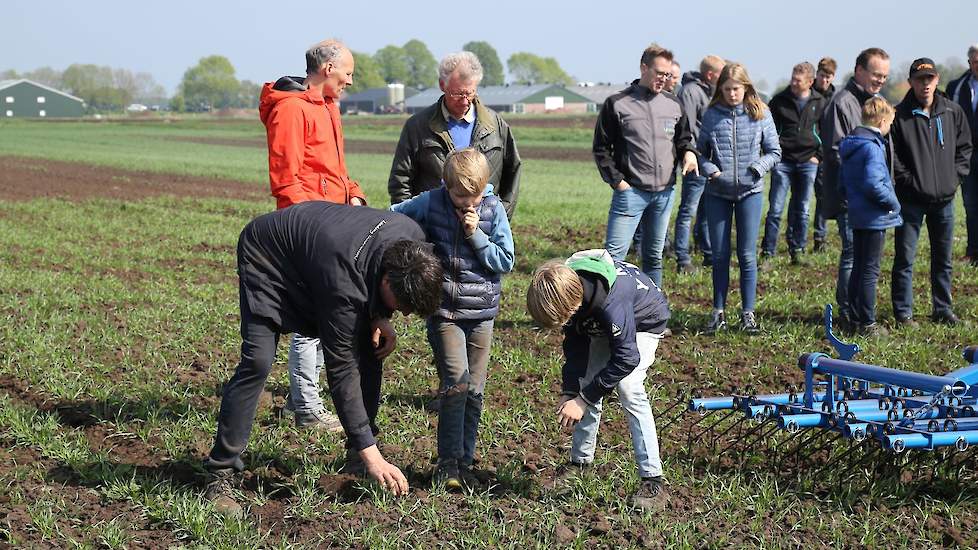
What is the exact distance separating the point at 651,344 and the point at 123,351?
4.47 m

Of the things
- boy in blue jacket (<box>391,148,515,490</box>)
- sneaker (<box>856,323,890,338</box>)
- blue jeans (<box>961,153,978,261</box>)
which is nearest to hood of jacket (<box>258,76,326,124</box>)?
boy in blue jacket (<box>391,148,515,490</box>)

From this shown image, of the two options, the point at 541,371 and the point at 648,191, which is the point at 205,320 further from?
the point at 648,191

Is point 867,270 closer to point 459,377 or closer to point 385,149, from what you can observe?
point 459,377

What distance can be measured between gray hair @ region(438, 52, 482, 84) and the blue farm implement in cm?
215

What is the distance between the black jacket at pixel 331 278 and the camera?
441 centimetres

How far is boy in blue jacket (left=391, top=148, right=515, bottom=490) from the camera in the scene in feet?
16.9

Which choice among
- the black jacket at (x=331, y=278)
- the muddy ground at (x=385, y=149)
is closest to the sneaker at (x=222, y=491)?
the black jacket at (x=331, y=278)

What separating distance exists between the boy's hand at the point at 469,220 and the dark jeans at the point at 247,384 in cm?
72

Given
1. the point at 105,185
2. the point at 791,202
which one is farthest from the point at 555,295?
the point at 105,185

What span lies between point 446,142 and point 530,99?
4820 inches

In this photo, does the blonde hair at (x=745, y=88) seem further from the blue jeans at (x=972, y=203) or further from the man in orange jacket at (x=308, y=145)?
the blue jeans at (x=972, y=203)

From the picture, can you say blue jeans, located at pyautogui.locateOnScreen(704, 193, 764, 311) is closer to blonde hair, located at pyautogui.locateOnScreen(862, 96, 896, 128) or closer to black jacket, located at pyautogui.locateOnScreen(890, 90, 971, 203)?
blonde hair, located at pyautogui.locateOnScreen(862, 96, 896, 128)

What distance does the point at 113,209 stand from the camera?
18.5 m

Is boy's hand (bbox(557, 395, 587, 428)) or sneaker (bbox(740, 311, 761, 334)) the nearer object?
boy's hand (bbox(557, 395, 587, 428))
